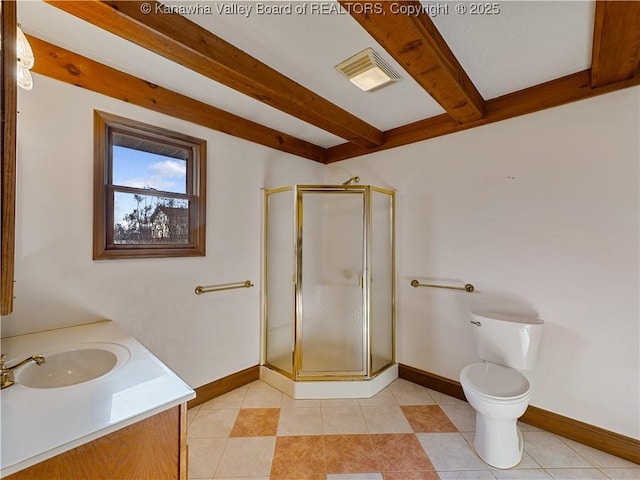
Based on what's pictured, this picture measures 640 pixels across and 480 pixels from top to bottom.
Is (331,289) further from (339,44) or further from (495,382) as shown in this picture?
(339,44)

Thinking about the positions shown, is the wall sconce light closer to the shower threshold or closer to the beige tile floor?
the beige tile floor

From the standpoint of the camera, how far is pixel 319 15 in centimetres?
129

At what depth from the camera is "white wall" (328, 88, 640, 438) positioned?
161 cm

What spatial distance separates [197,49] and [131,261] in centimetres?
134

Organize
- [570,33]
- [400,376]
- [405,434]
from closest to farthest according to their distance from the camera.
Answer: [570,33] < [405,434] < [400,376]

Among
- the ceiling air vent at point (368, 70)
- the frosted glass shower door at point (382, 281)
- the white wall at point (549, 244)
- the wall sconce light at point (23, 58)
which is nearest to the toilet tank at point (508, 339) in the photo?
the white wall at point (549, 244)

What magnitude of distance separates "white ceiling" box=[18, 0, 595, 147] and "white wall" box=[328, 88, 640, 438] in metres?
0.39

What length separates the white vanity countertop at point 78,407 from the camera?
696mm

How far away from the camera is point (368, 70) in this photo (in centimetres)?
165

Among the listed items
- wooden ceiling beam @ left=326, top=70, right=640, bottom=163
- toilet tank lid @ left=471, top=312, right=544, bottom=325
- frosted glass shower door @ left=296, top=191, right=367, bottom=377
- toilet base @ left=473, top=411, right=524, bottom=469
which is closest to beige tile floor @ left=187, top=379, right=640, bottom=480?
toilet base @ left=473, top=411, right=524, bottom=469

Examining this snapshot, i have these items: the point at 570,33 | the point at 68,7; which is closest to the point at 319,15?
the point at 68,7

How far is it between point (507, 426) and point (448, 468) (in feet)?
1.36

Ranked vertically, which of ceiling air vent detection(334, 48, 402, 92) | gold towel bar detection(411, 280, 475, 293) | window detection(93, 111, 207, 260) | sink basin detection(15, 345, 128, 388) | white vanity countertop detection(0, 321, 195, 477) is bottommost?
sink basin detection(15, 345, 128, 388)

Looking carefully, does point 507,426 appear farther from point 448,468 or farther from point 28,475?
point 28,475
